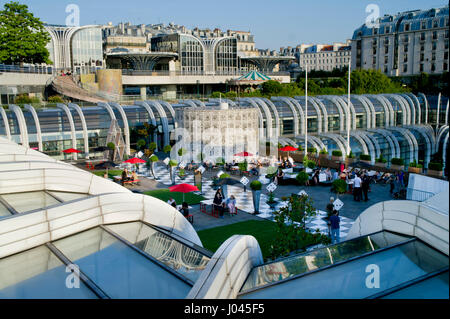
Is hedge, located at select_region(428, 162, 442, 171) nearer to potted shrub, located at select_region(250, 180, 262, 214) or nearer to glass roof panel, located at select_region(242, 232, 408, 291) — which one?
potted shrub, located at select_region(250, 180, 262, 214)

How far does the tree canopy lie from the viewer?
50844 mm

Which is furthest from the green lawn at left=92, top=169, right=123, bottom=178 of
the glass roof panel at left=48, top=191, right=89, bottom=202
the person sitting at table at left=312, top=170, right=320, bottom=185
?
the glass roof panel at left=48, top=191, right=89, bottom=202

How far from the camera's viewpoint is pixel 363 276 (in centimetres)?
709

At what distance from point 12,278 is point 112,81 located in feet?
192

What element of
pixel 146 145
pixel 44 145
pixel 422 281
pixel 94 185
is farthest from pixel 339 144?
pixel 422 281

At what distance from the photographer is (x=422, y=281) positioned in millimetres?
6602

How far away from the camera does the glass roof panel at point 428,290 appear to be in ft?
19.9

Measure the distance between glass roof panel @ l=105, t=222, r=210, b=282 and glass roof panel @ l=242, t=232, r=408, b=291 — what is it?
103 cm

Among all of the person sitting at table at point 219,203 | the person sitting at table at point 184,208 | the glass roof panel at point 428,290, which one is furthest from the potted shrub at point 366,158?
the glass roof panel at point 428,290

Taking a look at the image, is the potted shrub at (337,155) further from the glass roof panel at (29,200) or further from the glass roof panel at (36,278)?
the glass roof panel at (36,278)

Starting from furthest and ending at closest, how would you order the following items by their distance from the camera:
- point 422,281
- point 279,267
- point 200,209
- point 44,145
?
point 44,145, point 200,209, point 279,267, point 422,281

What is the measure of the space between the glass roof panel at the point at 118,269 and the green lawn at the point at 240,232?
8347 millimetres

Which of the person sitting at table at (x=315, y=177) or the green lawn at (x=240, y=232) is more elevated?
the person sitting at table at (x=315, y=177)

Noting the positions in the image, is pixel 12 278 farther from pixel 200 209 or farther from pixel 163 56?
pixel 163 56
